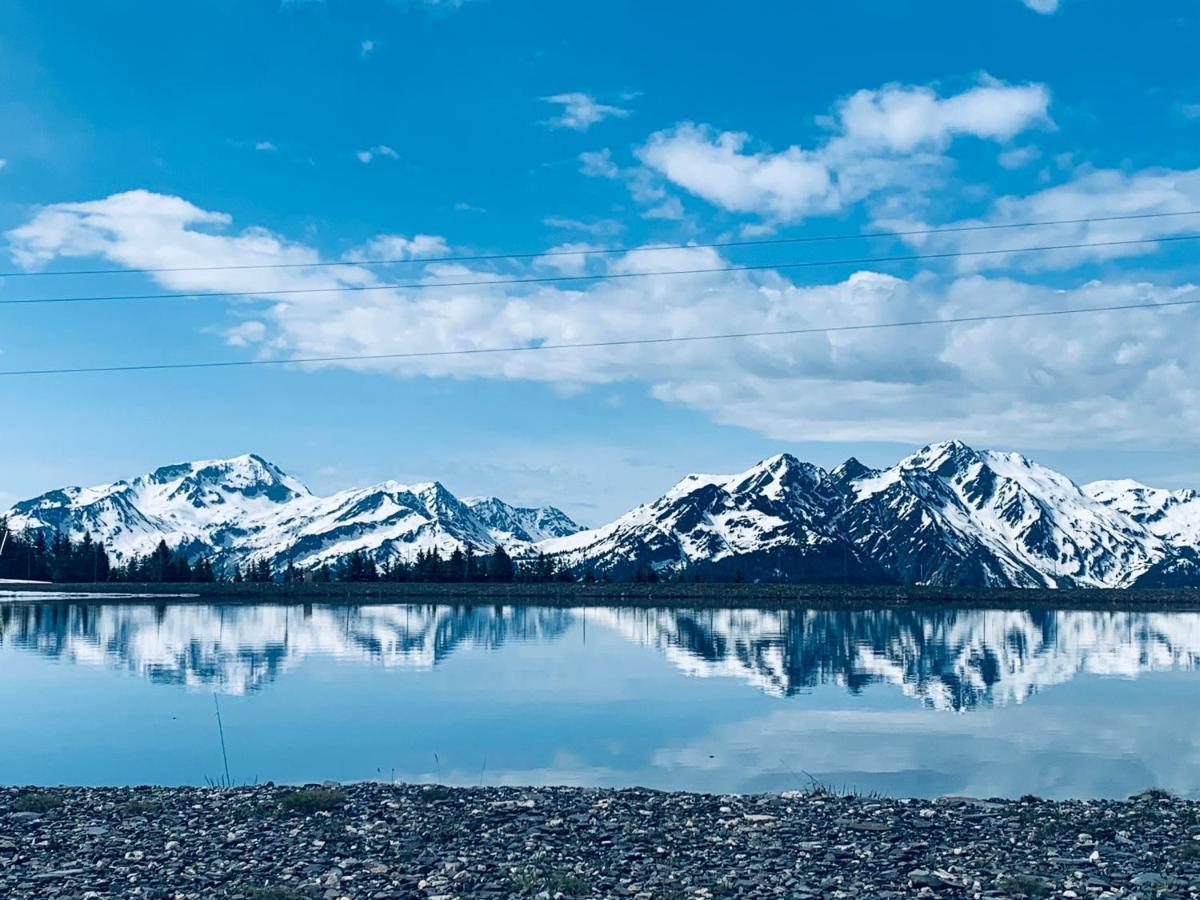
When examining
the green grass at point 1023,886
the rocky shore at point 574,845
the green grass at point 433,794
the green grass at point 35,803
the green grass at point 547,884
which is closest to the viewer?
the green grass at point 1023,886

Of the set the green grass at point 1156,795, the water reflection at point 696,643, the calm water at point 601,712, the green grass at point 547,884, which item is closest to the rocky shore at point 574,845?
the green grass at point 547,884

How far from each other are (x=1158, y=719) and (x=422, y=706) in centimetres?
2934

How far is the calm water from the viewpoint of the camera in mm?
30995

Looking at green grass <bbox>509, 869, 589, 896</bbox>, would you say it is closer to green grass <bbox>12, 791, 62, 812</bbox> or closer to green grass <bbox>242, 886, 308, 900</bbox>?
green grass <bbox>242, 886, 308, 900</bbox>

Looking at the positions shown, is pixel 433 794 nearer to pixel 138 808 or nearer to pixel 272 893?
pixel 138 808

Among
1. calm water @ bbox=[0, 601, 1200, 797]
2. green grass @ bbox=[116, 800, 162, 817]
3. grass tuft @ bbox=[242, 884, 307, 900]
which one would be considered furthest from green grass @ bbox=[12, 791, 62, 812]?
grass tuft @ bbox=[242, 884, 307, 900]

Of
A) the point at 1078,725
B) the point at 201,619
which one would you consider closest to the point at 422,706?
the point at 1078,725

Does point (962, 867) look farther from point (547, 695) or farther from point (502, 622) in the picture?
point (502, 622)

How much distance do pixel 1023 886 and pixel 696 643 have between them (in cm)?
7651

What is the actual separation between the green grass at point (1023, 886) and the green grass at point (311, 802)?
39.5 ft

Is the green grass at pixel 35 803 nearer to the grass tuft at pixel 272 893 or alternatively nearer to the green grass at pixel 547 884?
the grass tuft at pixel 272 893

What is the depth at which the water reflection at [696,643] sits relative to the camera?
60625 mm

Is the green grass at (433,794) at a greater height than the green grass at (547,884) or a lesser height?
lesser

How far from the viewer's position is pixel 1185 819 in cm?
2145
